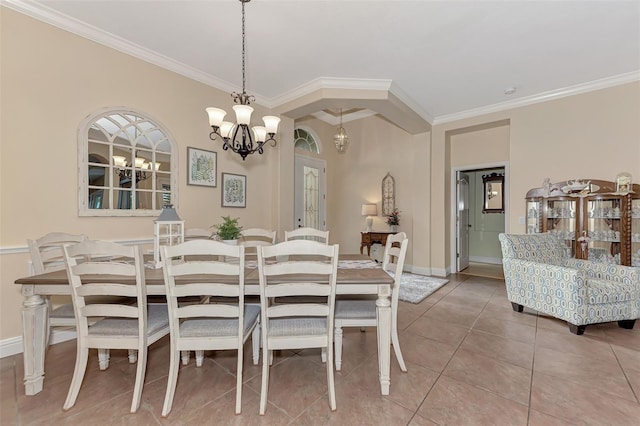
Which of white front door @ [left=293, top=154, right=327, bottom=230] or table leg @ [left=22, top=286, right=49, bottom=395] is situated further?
white front door @ [left=293, top=154, right=327, bottom=230]

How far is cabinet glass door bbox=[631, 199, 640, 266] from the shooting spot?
327 centimetres

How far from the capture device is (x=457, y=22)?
2.46 metres

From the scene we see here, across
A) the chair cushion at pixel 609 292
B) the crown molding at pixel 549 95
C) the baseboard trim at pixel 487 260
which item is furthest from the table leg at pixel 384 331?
the baseboard trim at pixel 487 260

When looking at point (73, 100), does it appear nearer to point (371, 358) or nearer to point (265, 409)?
point (265, 409)

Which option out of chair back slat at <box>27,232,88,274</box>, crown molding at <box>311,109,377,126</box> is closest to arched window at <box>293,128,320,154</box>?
crown molding at <box>311,109,377,126</box>

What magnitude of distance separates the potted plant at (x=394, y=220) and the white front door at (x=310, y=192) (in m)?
1.46

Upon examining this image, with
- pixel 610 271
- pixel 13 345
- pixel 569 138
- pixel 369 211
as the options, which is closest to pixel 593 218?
pixel 610 271

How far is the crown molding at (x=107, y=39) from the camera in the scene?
2.27 m

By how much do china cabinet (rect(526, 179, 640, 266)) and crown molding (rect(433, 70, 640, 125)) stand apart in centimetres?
126

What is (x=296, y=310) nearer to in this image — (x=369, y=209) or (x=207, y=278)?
(x=207, y=278)

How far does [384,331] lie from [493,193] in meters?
6.04

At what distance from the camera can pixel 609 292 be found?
2.61 meters

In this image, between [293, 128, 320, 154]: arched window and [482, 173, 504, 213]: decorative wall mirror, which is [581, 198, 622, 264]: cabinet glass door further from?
[293, 128, 320, 154]: arched window

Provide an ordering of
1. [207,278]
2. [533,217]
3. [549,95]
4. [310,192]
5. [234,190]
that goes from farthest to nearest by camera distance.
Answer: [310,192]
[533,217]
[549,95]
[234,190]
[207,278]
